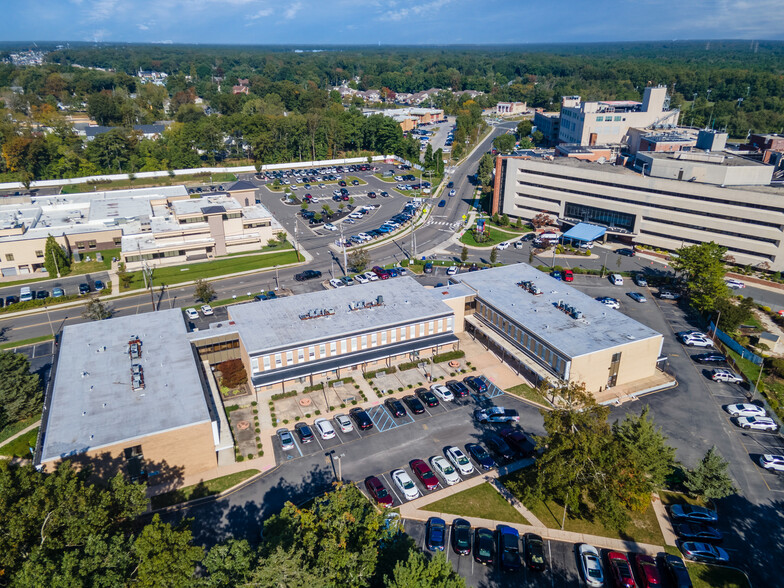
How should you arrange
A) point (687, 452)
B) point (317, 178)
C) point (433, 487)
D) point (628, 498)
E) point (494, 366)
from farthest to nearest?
point (317, 178) < point (494, 366) < point (687, 452) < point (433, 487) < point (628, 498)

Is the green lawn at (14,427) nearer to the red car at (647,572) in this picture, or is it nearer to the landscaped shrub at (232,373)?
the landscaped shrub at (232,373)

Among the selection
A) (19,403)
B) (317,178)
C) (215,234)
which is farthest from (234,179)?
(19,403)

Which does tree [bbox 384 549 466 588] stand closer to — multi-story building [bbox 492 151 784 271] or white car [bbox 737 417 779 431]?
white car [bbox 737 417 779 431]

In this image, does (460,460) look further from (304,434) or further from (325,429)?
(304,434)

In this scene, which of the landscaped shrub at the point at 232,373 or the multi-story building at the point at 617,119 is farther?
the multi-story building at the point at 617,119

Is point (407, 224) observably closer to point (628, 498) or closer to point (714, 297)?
point (714, 297)

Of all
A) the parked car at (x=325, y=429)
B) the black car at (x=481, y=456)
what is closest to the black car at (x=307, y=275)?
the parked car at (x=325, y=429)

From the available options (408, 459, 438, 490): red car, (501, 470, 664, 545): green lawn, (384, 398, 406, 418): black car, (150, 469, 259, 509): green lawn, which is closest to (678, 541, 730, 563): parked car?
(501, 470, 664, 545): green lawn
